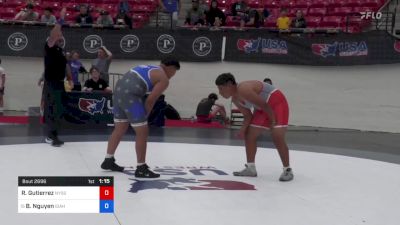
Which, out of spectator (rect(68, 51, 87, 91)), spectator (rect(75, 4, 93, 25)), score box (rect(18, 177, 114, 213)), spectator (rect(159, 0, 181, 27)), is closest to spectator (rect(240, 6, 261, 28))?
spectator (rect(159, 0, 181, 27))

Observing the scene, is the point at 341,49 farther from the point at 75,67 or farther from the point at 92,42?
the point at 75,67

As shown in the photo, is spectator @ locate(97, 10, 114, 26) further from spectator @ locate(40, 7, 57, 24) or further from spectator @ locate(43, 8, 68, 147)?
spectator @ locate(43, 8, 68, 147)

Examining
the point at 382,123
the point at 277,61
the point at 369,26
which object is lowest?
the point at 382,123

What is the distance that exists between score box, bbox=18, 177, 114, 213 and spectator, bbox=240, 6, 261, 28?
31.2 feet

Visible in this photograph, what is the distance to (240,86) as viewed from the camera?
5.49 meters

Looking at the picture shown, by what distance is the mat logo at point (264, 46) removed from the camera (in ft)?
39.5

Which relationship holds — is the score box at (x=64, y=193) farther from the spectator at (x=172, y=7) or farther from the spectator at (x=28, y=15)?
the spectator at (x=172, y=7)

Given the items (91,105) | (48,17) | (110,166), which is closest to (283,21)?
(91,105)

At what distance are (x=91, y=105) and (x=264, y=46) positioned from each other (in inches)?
154

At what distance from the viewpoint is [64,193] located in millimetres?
3393

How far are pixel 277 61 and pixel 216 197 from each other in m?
7.74

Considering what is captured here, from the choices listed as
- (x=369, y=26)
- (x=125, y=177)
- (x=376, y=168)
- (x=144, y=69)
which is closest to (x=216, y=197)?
(x=125, y=177)

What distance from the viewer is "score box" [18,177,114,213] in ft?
11.1

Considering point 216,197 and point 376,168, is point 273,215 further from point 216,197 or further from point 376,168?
point 376,168
